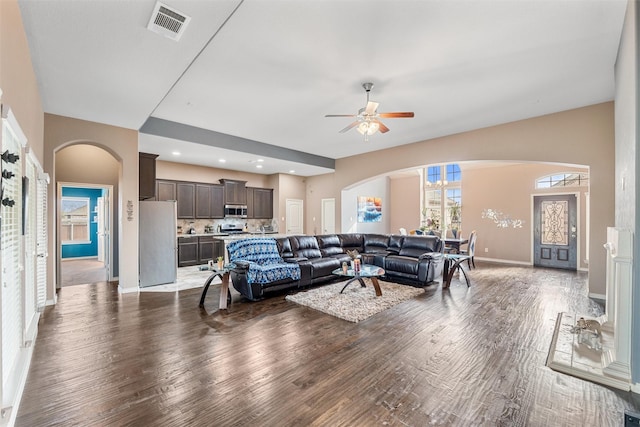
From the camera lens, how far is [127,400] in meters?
2.05

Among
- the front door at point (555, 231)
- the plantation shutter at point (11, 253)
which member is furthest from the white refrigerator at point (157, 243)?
the front door at point (555, 231)

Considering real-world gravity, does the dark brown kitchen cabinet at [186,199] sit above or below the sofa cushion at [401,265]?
above

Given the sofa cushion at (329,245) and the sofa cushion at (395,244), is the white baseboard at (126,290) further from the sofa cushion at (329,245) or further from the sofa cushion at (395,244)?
the sofa cushion at (395,244)

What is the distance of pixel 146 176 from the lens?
19.0ft

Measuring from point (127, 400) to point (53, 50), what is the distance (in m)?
3.24

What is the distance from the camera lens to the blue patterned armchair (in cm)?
437

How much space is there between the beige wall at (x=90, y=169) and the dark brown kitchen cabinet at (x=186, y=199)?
64.6 inches

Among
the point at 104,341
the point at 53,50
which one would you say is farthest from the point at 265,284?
the point at 53,50

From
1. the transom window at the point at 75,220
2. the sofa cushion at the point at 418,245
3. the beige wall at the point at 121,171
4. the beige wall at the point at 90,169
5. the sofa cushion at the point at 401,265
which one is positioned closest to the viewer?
the beige wall at the point at 121,171

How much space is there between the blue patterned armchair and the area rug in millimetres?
330

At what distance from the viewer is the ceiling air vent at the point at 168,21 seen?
7.27 ft

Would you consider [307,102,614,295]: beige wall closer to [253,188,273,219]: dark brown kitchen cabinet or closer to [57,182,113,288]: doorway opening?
[253,188,273,219]: dark brown kitchen cabinet

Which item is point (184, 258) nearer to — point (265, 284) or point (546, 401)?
point (265, 284)

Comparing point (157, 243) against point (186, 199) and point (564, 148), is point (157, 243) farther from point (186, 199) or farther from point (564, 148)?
point (564, 148)
